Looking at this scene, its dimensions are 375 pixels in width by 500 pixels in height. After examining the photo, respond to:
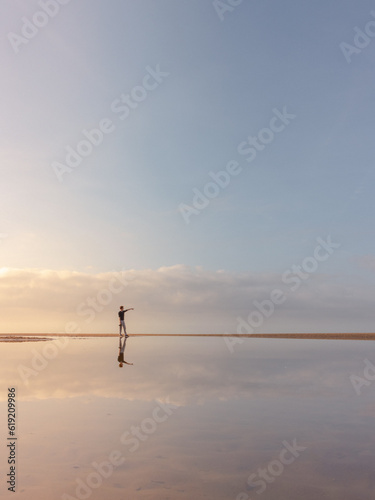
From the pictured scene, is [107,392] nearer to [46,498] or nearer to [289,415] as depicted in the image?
[289,415]

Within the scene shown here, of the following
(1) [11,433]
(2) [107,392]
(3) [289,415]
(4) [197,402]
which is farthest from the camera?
(2) [107,392]

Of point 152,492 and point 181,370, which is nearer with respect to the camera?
point 152,492

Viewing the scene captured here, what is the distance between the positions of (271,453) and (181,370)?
932 cm

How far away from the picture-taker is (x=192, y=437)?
7.02 m

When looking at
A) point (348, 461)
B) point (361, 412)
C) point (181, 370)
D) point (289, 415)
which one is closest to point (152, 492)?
point (348, 461)

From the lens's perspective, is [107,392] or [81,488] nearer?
[81,488]

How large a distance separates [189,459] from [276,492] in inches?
56.3

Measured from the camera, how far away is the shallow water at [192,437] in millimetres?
5086

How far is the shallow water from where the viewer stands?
5.09m

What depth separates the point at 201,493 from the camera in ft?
15.8

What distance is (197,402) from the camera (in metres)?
9.69

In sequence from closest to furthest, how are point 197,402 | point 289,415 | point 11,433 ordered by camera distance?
point 11,433
point 289,415
point 197,402

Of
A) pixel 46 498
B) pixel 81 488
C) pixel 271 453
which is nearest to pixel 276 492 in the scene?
pixel 271 453

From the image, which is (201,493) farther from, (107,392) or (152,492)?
(107,392)
